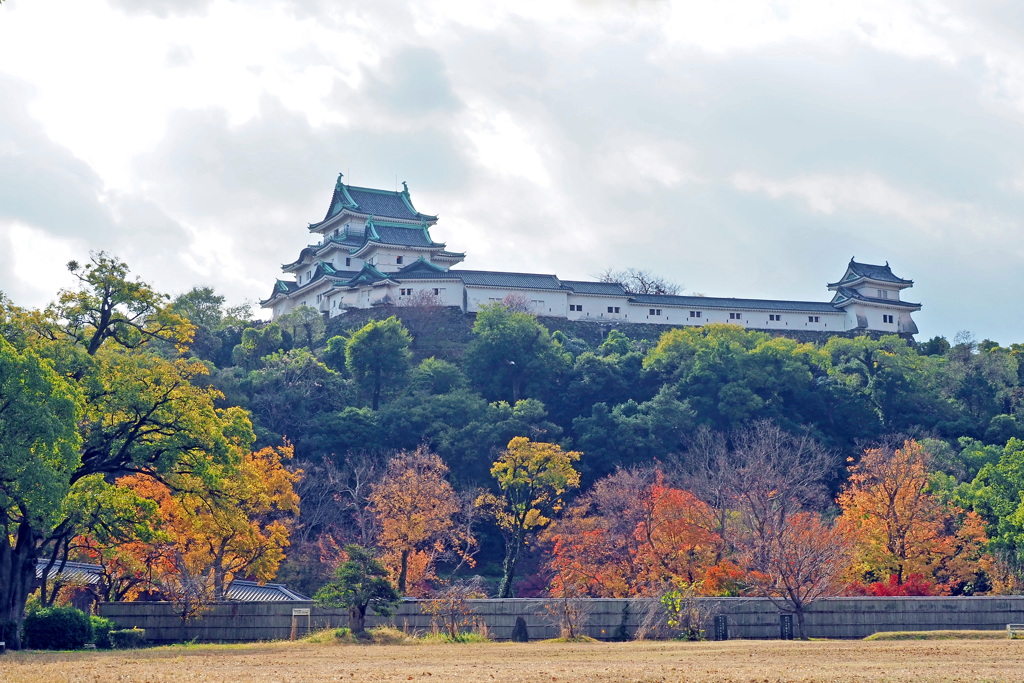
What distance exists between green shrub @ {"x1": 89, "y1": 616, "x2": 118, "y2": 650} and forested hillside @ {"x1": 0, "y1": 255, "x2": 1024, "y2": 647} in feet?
5.56

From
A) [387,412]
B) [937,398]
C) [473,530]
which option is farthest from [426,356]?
[937,398]

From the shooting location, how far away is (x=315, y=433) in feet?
164

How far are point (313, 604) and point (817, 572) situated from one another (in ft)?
38.3

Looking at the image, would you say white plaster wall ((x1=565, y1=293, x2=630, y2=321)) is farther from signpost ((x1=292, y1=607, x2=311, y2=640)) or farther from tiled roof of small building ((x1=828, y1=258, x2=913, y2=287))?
signpost ((x1=292, y1=607, x2=311, y2=640))

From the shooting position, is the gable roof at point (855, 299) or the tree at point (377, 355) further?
the gable roof at point (855, 299)

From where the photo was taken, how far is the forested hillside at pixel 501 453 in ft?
83.7

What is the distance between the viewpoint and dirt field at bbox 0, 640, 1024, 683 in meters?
15.6

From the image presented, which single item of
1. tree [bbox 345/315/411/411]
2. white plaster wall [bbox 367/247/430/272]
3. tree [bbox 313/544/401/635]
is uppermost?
white plaster wall [bbox 367/247/430/272]

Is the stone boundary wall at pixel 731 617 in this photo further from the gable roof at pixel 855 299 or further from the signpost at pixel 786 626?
the gable roof at pixel 855 299

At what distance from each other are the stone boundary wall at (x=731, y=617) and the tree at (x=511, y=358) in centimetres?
2955

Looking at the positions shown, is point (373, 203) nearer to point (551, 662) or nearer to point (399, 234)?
point (399, 234)

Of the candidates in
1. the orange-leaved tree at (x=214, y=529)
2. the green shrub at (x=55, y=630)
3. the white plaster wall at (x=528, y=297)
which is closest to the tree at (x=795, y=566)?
the orange-leaved tree at (x=214, y=529)

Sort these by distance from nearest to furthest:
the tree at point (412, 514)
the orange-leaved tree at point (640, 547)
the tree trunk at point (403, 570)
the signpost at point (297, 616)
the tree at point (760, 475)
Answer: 1. the signpost at point (297, 616)
2. the orange-leaved tree at point (640, 547)
3. the tree at point (760, 475)
4. the tree trunk at point (403, 570)
5. the tree at point (412, 514)

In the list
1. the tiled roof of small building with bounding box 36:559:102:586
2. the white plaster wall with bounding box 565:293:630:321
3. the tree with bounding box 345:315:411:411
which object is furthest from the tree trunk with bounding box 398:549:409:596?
the white plaster wall with bounding box 565:293:630:321
